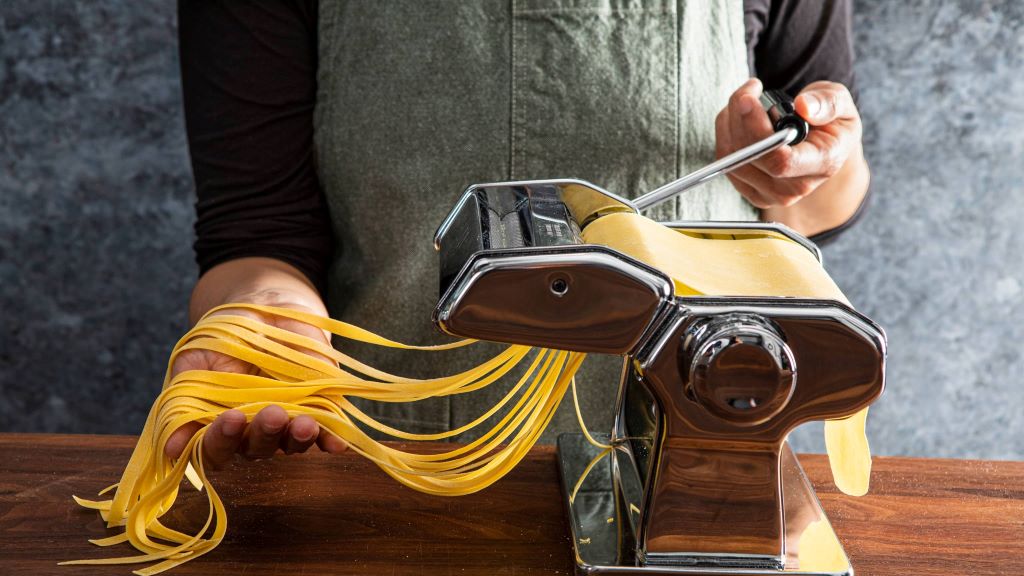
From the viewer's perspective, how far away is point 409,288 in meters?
0.80

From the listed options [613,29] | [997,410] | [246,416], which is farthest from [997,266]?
[246,416]

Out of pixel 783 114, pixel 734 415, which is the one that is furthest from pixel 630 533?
pixel 783 114

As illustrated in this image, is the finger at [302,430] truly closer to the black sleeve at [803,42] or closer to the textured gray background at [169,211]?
the black sleeve at [803,42]

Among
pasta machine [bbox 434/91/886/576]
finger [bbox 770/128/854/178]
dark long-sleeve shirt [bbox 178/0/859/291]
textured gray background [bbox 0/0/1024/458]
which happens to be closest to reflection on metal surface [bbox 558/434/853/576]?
pasta machine [bbox 434/91/886/576]

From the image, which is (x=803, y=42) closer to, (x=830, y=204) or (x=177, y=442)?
(x=830, y=204)

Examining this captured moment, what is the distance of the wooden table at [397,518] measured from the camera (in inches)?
17.9

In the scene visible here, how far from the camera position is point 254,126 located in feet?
2.59

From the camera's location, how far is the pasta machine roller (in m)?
0.40

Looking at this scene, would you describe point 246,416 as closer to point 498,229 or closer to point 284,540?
point 284,540

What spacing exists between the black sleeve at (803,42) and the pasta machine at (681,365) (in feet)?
1.60

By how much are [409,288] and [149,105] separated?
54 cm

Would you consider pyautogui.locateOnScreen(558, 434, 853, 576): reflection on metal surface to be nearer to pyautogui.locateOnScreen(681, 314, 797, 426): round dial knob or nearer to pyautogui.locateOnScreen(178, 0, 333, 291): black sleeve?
pyautogui.locateOnScreen(681, 314, 797, 426): round dial knob

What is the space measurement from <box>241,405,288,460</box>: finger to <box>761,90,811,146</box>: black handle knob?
0.38 m

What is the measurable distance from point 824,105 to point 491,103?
267 millimetres
